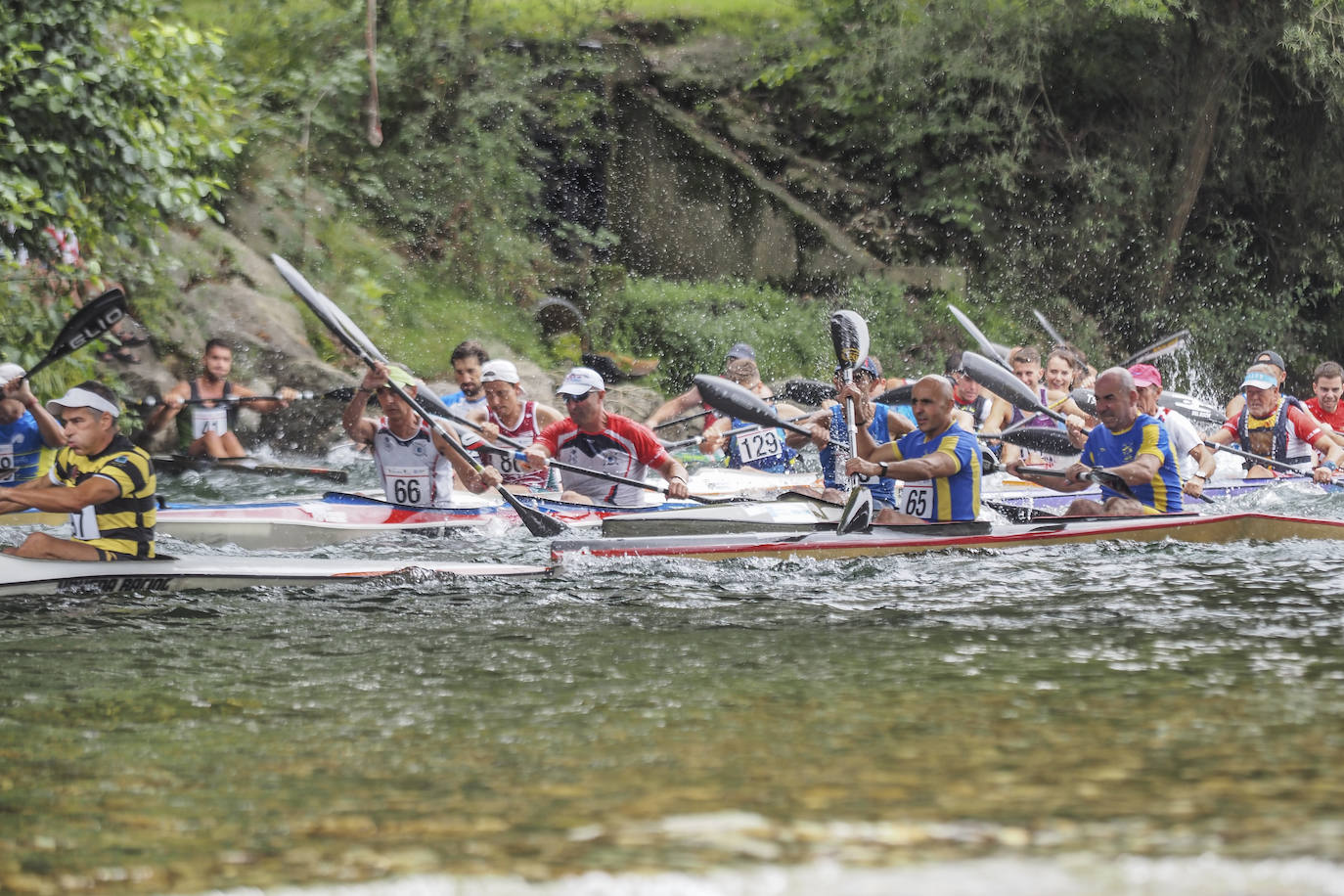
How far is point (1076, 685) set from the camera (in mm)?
5188

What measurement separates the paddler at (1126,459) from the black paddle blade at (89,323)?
590 centimetres

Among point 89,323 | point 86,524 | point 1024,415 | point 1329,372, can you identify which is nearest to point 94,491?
point 86,524

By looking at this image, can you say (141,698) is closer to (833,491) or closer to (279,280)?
(833,491)

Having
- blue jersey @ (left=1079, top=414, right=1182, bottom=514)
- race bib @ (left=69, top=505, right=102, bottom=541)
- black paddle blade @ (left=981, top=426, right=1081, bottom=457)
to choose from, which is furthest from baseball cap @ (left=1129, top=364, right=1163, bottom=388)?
race bib @ (left=69, top=505, right=102, bottom=541)

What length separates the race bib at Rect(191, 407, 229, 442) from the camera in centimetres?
1255

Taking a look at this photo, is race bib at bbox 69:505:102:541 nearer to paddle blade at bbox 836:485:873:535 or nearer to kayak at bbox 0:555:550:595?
kayak at bbox 0:555:550:595

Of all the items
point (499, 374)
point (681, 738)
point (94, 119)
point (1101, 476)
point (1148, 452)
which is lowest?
point (681, 738)

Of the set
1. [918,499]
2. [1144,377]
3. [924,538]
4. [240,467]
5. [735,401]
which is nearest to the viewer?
[924,538]

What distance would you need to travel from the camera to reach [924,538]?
7.81m

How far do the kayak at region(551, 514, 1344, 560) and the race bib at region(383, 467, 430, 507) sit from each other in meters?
1.79

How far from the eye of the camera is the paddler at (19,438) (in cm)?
949

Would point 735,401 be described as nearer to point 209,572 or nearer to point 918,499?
point 918,499

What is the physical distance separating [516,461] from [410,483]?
2.72ft

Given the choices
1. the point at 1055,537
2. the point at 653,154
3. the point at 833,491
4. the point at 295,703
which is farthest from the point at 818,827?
the point at 653,154
